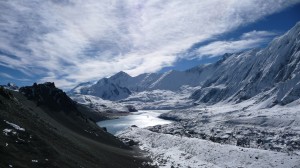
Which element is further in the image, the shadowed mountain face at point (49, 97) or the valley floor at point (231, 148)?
the shadowed mountain face at point (49, 97)

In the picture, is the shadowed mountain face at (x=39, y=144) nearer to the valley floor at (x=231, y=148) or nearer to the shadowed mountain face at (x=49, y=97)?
the shadowed mountain face at (x=49, y=97)

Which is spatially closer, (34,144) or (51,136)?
(34,144)

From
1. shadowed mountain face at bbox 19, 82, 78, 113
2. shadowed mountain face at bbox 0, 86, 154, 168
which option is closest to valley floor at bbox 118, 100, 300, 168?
shadowed mountain face at bbox 0, 86, 154, 168

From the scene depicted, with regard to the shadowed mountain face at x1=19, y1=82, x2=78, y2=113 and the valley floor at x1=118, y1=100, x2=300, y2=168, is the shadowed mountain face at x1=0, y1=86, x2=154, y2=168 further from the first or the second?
the valley floor at x1=118, y1=100, x2=300, y2=168

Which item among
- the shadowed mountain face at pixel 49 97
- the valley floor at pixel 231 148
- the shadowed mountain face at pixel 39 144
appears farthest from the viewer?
the shadowed mountain face at pixel 49 97

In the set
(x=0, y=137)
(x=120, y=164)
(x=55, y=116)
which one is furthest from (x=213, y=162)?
(x=55, y=116)

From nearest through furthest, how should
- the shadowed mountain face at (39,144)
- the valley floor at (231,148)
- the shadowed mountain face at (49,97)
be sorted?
1. the shadowed mountain face at (39,144)
2. the valley floor at (231,148)
3. the shadowed mountain face at (49,97)

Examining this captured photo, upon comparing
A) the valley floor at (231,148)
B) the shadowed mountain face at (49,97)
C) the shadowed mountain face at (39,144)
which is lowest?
the valley floor at (231,148)

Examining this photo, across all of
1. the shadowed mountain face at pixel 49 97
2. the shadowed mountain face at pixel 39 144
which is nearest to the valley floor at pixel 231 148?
the shadowed mountain face at pixel 39 144

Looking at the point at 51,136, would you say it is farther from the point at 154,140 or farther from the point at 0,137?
the point at 154,140

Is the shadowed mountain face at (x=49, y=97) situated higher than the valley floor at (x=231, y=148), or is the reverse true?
the shadowed mountain face at (x=49, y=97)

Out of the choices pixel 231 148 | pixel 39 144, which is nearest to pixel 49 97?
pixel 231 148
